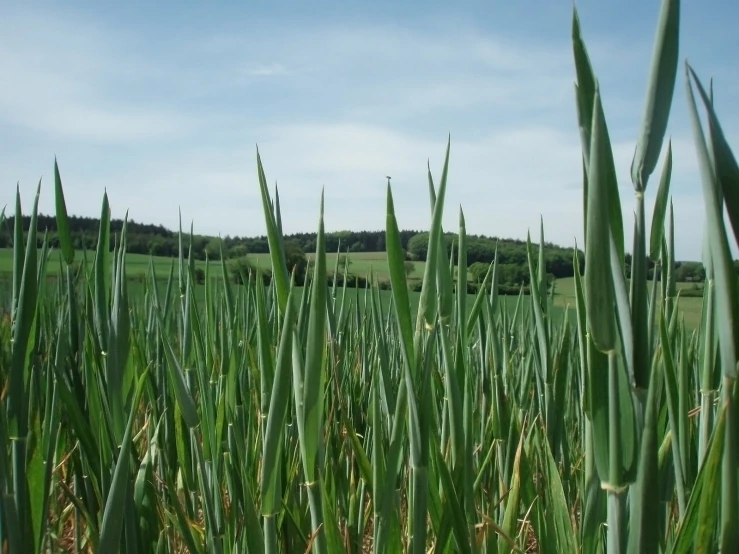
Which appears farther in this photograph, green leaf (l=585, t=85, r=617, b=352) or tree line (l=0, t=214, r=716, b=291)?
tree line (l=0, t=214, r=716, b=291)

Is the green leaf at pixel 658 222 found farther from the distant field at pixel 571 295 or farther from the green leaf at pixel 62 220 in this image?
the green leaf at pixel 62 220

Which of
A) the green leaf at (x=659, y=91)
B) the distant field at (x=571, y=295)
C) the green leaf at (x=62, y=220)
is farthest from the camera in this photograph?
the distant field at (x=571, y=295)

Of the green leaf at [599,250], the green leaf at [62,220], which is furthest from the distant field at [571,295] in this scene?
the green leaf at [62,220]

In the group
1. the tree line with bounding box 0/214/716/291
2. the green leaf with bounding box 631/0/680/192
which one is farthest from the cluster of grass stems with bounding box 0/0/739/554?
the tree line with bounding box 0/214/716/291

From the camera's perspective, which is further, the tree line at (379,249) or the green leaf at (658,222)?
the tree line at (379,249)

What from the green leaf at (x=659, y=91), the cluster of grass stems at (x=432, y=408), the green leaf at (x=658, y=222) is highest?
the green leaf at (x=659, y=91)

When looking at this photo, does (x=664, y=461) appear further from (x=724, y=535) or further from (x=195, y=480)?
(x=195, y=480)

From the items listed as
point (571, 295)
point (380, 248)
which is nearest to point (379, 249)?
point (380, 248)

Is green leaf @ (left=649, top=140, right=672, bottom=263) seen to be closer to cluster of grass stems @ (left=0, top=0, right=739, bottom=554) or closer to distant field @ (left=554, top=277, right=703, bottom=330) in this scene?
cluster of grass stems @ (left=0, top=0, right=739, bottom=554)

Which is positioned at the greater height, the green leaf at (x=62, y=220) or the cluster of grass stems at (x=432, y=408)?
the green leaf at (x=62, y=220)

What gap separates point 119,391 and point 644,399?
1.29ft

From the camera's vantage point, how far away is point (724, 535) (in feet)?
0.85

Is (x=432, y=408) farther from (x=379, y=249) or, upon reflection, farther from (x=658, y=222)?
(x=379, y=249)

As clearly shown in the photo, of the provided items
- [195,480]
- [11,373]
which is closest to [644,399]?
[11,373]
